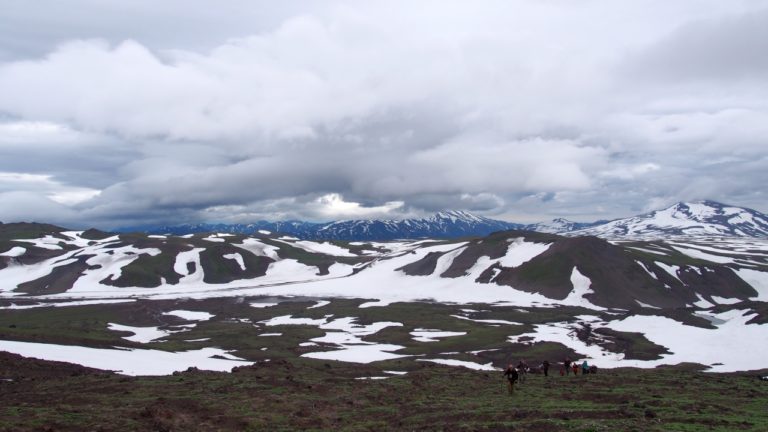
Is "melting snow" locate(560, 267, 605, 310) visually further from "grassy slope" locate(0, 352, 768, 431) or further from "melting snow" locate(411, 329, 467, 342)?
"grassy slope" locate(0, 352, 768, 431)

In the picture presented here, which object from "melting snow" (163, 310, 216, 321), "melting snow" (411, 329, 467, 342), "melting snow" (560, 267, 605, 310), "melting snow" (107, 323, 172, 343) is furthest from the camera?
"melting snow" (560, 267, 605, 310)

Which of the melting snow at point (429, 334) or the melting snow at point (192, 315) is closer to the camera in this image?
the melting snow at point (429, 334)

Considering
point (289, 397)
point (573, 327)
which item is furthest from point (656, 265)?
point (289, 397)

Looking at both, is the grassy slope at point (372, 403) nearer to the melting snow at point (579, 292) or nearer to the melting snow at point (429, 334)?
the melting snow at point (429, 334)

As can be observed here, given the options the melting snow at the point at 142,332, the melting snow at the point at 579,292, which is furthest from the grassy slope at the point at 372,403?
the melting snow at the point at 579,292

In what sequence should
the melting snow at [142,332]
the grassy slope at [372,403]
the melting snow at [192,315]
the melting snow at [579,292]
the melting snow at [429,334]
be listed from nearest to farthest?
the grassy slope at [372,403] < the melting snow at [429,334] < the melting snow at [142,332] < the melting snow at [192,315] < the melting snow at [579,292]

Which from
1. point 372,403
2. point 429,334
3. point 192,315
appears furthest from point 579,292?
point 372,403

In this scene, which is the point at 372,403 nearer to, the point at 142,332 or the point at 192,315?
the point at 142,332

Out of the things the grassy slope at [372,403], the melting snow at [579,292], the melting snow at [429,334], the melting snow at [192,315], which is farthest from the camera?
the melting snow at [579,292]

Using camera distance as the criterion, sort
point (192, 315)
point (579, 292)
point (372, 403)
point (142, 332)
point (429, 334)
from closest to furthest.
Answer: point (372, 403) < point (429, 334) < point (142, 332) < point (192, 315) < point (579, 292)

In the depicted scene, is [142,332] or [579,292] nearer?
[142,332]

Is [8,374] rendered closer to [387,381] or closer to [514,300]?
[387,381]

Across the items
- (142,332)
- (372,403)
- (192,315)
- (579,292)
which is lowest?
(192,315)

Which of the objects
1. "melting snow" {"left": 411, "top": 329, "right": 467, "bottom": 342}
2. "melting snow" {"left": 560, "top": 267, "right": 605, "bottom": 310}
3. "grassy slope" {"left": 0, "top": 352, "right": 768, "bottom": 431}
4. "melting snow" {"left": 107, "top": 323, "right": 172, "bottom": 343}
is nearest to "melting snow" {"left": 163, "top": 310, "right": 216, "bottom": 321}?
"melting snow" {"left": 107, "top": 323, "right": 172, "bottom": 343}
